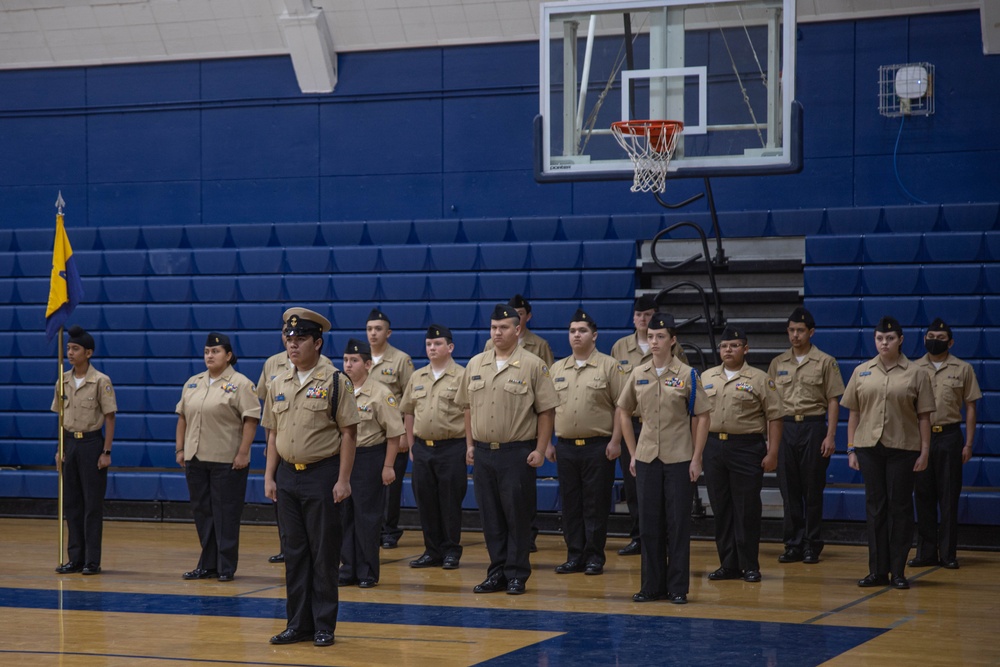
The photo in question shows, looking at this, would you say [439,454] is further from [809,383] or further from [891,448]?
[891,448]

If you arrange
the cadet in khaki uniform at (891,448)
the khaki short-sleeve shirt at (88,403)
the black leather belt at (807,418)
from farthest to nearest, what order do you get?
the black leather belt at (807,418) → the khaki short-sleeve shirt at (88,403) → the cadet in khaki uniform at (891,448)

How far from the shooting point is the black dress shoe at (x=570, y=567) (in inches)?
356

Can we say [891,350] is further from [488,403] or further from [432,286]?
Result: [432,286]

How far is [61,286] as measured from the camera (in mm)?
9820

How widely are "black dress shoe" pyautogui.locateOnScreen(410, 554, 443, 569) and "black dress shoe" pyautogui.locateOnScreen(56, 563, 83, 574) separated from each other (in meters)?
2.41

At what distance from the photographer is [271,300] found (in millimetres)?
13258

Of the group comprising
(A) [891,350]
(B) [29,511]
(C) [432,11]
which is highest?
(C) [432,11]

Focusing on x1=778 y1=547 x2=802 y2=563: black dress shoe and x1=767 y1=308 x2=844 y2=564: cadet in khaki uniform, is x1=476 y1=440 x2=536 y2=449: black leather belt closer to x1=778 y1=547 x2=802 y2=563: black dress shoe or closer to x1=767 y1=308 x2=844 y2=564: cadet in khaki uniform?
x1=767 y1=308 x2=844 y2=564: cadet in khaki uniform

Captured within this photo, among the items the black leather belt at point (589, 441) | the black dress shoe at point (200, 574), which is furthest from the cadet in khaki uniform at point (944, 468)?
the black dress shoe at point (200, 574)

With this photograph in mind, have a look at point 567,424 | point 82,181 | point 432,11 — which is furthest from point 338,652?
point 82,181

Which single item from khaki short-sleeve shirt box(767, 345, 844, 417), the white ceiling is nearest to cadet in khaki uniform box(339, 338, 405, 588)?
khaki short-sleeve shirt box(767, 345, 844, 417)

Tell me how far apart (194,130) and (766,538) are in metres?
8.16

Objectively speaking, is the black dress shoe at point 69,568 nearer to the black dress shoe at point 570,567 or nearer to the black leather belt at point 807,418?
the black dress shoe at point 570,567

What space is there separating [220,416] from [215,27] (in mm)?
6949
